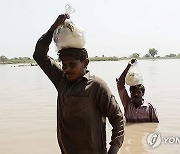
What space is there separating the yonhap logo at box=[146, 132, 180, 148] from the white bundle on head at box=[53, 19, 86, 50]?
3166 mm

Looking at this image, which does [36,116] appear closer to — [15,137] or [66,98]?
[15,137]

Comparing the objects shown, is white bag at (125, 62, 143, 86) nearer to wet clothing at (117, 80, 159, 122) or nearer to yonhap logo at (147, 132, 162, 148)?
wet clothing at (117, 80, 159, 122)

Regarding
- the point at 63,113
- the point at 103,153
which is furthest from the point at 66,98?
the point at 103,153

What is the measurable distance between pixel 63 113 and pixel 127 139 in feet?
11.3

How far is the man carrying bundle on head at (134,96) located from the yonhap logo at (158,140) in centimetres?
34

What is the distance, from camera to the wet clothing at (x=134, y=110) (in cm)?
546

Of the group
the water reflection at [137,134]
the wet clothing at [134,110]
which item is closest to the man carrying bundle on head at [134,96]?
the wet clothing at [134,110]

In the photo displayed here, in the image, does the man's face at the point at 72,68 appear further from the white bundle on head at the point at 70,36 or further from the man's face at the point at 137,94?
the man's face at the point at 137,94

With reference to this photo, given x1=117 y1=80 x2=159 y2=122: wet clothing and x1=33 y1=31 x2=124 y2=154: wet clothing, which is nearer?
x1=33 y1=31 x2=124 y2=154: wet clothing

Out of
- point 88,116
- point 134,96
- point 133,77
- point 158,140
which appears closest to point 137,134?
point 158,140

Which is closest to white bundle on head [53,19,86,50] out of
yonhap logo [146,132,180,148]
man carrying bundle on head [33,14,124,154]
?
man carrying bundle on head [33,14,124,154]

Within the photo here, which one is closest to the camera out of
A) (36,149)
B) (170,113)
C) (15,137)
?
(36,149)

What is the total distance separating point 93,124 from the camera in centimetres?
222

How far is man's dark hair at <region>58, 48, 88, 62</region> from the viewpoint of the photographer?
2.26 metres
